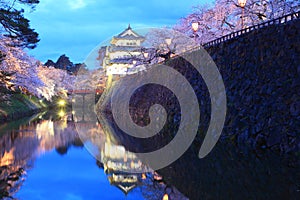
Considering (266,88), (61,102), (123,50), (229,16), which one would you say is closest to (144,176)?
(266,88)

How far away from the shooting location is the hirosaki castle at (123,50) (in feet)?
158

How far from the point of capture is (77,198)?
751 cm

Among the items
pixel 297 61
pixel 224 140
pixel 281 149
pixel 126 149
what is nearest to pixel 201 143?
pixel 224 140

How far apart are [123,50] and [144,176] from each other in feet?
→ 151

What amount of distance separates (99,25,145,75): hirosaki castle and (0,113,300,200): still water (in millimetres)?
33432

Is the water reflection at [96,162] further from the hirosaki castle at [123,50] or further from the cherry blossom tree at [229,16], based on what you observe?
the hirosaki castle at [123,50]

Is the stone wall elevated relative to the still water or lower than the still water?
elevated

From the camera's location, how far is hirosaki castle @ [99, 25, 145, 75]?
48.1m

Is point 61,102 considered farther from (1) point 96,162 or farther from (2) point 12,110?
(1) point 96,162

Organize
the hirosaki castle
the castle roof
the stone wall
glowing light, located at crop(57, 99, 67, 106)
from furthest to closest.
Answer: glowing light, located at crop(57, 99, 67, 106)
the castle roof
the hirosaki castle
the stone wall

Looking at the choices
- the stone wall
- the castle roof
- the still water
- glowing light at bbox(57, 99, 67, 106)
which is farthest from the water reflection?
glowing light at bbox(57, 99, 67, 106)

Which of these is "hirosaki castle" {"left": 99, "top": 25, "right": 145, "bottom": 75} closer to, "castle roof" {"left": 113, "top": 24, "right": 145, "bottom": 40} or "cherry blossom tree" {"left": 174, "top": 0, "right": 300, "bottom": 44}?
"castle roof" {"left": 113, "top": 24, "right": 145, "bottom": 40}

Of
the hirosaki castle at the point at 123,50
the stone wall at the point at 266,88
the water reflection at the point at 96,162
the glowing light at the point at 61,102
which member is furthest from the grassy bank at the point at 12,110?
the glowing light at the point at 61,102

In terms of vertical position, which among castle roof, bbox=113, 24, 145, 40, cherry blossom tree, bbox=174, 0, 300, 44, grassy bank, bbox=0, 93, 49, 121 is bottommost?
grassy bank, bbox=0, 93, 49, 121
